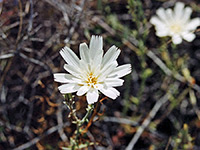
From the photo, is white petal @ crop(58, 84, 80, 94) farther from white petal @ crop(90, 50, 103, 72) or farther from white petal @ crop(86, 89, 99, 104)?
white petal @ crop(90, 50, 103, 72)

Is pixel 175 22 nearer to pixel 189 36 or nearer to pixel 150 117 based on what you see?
pixel 189 36

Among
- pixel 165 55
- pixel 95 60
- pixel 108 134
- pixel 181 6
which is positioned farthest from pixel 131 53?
pixel 95 60

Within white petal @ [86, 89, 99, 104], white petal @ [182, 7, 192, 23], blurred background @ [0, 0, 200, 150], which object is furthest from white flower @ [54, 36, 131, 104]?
white petal @ [182, 7, 192, 23]

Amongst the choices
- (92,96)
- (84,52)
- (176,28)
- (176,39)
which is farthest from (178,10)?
(92,96)

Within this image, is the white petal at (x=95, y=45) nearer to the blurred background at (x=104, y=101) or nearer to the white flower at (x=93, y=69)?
the white flower at (x=93, y=69)

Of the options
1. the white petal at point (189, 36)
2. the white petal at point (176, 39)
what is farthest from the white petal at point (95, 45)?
the white petal at point (189, 36)

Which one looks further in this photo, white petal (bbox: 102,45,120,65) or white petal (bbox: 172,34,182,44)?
white petal (bbox: 172,34,182,44)

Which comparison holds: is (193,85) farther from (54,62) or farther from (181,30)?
(54,62)
